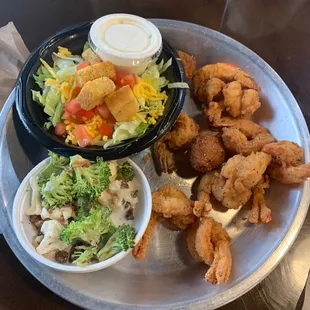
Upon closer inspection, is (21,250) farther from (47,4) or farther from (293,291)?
(47,4)

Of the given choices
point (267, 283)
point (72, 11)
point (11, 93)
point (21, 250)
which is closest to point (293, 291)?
point (267, 283)

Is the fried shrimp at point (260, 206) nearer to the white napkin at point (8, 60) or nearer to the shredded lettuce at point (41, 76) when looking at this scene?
the shredded lettuce at point (41, 76)

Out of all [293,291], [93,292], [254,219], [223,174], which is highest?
[223,174]

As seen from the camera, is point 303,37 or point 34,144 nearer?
point 34,144

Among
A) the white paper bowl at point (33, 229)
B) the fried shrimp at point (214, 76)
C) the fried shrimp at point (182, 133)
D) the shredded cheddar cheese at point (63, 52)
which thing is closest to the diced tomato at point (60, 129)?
the white paper bowl at point (33, 229)

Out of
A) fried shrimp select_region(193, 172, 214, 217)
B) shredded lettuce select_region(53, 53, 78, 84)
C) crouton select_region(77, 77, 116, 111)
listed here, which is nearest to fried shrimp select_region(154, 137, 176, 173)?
fried shrimp select_region(193, 172, 214, 217)

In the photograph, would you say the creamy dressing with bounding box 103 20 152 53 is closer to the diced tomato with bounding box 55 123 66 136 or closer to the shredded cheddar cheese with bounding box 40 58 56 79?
the shredded cheddar cheese with bounding box 40 58 56 79

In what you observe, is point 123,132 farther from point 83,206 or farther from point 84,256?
point 84,256
